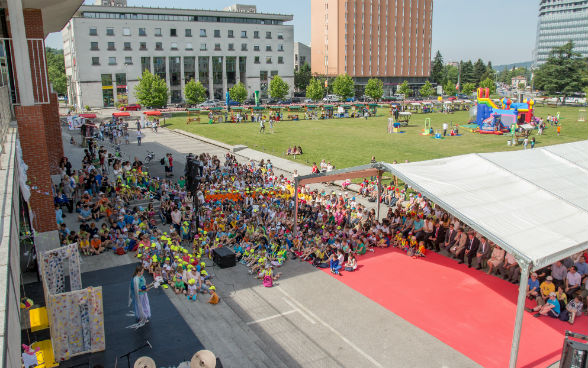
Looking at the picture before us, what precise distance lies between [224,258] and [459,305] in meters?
7.52

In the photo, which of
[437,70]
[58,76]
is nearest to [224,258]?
[58,76]

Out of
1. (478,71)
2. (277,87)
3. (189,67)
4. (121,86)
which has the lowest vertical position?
(277,87)

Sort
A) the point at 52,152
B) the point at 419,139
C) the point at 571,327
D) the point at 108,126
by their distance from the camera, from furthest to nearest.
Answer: the point at 108,126 < the point at 419,139 < the point at 52,152 < the point at 571,327

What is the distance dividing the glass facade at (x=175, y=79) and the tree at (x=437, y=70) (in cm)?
8272

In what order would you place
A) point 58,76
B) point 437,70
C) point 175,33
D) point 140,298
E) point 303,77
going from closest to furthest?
point 140,298
point 175,33
point 58,76
point 303,77
point 437,70

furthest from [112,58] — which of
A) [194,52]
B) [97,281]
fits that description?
[97,281]

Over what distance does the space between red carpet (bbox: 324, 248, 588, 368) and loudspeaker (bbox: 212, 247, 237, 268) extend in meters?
3.74

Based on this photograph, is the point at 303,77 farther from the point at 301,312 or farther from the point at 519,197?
the point at 301,312

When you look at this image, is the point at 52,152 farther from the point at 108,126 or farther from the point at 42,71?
the point at 108,126

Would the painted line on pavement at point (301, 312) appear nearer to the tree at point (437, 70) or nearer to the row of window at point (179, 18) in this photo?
the row of window at point (179, 18)

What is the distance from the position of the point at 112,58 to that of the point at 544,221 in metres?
86.2

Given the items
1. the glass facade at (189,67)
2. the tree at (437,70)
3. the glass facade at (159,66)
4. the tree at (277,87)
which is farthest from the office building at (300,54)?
the glass facade at (159,66)

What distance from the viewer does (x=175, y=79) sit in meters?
91.8

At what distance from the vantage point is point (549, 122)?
2302 inches
